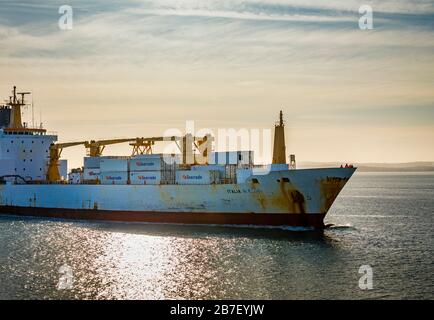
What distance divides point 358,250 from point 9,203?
39259mm

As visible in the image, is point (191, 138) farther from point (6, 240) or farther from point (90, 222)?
point (6, 240)

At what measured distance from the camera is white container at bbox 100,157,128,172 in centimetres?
4678

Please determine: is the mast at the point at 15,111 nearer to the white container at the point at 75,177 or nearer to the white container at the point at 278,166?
the white container at the point at 75,177

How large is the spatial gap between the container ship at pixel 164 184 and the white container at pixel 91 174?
0.10 meters

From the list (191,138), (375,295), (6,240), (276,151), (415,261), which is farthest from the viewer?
(191,138)

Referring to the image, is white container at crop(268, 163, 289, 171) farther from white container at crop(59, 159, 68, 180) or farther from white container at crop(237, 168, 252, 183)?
white container at crop(59, 159, 68, 180)

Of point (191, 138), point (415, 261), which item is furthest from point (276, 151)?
point (415, 261)

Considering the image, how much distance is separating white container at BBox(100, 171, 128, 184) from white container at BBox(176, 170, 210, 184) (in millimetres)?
6146

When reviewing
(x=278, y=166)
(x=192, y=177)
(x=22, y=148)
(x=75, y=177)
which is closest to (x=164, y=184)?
(x=192, y=177)

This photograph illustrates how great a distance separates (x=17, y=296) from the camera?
22547 mm

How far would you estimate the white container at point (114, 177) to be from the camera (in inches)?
1828
